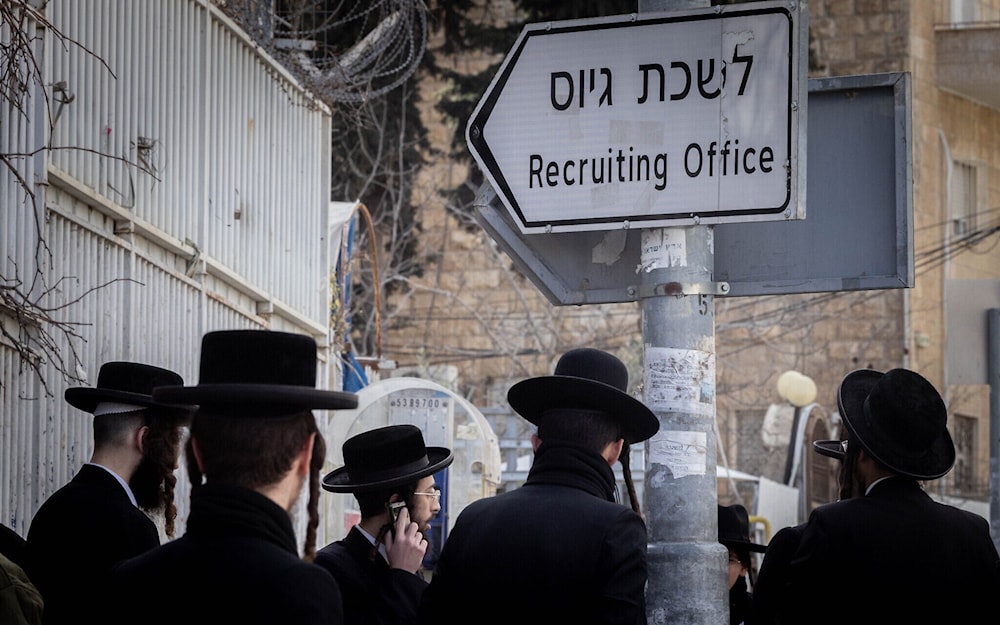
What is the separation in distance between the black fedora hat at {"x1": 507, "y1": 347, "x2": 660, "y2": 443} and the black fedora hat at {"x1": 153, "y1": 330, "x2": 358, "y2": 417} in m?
1.18

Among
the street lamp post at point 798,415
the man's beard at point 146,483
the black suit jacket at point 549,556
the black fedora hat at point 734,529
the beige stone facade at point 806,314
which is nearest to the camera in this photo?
the black suit jacket at point 549,556

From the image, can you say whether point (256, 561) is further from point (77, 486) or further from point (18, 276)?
point (18, 276)

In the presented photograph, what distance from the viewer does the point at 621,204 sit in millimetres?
5020

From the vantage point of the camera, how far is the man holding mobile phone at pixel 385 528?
523 centimetres

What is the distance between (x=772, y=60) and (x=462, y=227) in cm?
1960

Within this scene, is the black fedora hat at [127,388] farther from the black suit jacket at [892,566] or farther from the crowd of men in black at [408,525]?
the black suit jacket at [892,566]

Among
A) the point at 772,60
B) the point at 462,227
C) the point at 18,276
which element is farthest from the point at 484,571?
the point at 462,227

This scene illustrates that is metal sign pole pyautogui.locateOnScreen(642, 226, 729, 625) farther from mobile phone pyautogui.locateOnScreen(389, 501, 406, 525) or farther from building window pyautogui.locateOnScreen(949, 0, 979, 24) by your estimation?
building window pyautogui.locateOnScreen(949, 0, 979, 24)

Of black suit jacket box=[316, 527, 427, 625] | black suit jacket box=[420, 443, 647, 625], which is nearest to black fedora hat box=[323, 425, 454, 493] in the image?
black suit jacket box=[316, 527, 427, 625]

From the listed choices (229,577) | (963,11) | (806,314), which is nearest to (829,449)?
(229,577)

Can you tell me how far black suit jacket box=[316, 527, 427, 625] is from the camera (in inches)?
204

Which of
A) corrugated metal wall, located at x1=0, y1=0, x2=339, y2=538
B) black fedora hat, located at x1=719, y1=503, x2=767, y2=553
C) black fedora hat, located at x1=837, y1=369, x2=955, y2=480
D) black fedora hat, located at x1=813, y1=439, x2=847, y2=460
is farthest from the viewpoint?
black fedora hat, located at x1=719, y1=503, x2=767, y2=553

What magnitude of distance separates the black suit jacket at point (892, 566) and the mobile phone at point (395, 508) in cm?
153

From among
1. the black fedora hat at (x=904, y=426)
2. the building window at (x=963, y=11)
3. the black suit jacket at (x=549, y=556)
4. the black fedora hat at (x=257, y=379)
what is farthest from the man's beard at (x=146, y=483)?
the building window at (x=963, y=11)
